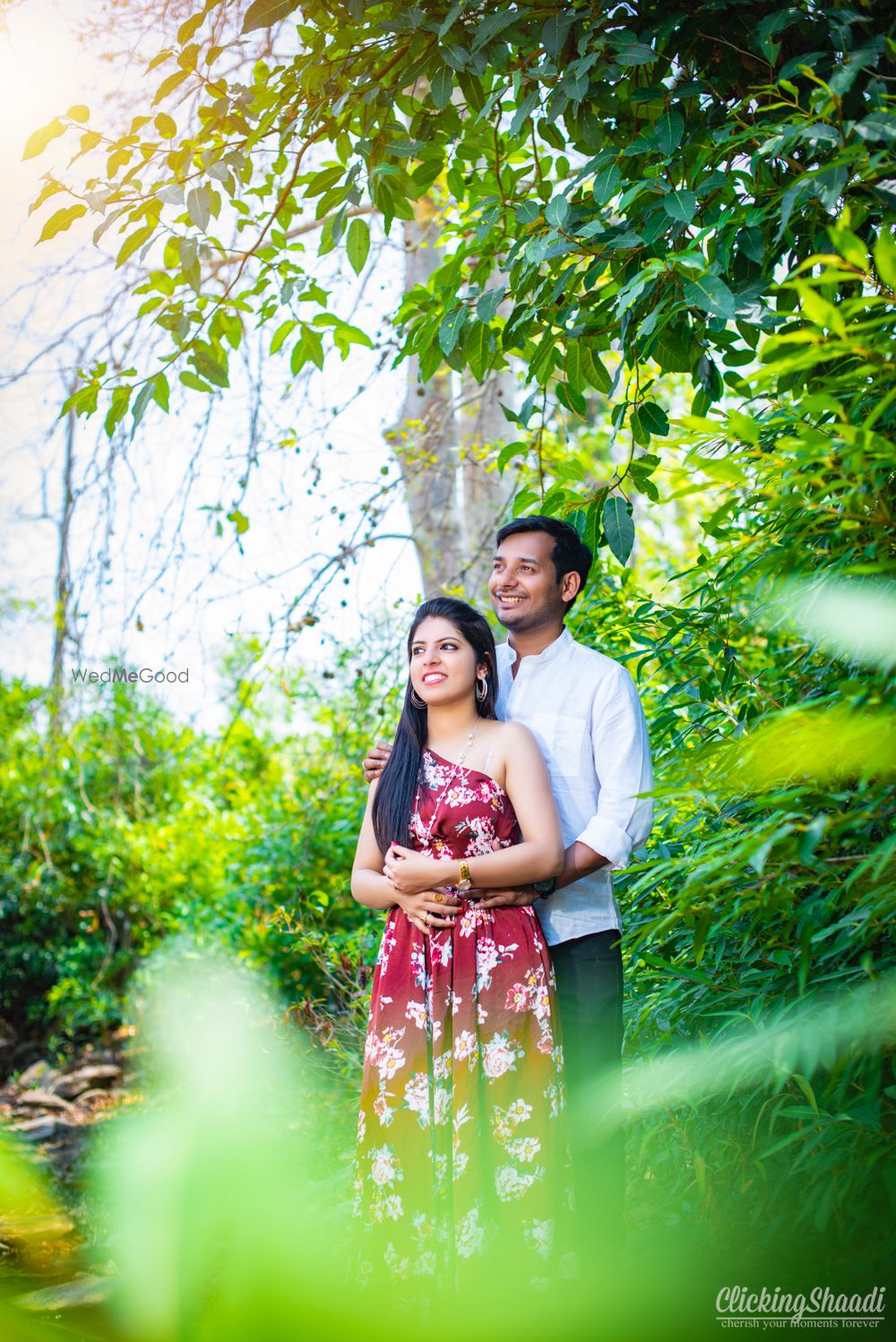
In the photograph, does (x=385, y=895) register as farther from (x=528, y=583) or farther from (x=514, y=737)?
(x=528, y=583)

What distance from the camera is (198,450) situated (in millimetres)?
3727

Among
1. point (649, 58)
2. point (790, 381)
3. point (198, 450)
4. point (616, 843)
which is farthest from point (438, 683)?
point (198, 450)

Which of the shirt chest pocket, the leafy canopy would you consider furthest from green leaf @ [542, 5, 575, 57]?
the shirt chest pocket

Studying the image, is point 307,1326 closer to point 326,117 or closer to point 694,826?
point 694,826

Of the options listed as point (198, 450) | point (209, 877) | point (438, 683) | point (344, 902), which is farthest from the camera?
point (209, 877)

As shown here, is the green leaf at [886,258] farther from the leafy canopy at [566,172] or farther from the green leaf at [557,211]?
the green leaf at [557,211]

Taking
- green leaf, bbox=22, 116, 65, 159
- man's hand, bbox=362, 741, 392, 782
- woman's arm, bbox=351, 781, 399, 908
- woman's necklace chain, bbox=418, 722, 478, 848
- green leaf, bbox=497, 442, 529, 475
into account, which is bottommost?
woman's arm, bbox=351, 781, 399, 908

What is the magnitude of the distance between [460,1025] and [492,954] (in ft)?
0.48

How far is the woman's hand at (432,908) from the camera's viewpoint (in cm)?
219

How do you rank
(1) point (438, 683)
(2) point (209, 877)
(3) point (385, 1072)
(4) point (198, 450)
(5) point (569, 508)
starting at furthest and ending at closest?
1. (2) point (209, 877)
2. (4) point (198, 450)
3. (5) point (569, 508)
4. (1) point (438, 683)
5. (3) point (385, 1072)

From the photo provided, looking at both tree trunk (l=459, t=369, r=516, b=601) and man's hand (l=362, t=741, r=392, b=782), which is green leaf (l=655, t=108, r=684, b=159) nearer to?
man's hand (l=362, t=741, r=392, b=782)

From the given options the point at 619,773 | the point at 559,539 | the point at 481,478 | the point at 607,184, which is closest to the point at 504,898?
the point at 619,773

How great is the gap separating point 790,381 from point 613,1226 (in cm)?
171

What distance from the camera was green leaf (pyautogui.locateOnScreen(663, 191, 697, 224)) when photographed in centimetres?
208
